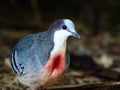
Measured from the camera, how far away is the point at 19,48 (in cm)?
418

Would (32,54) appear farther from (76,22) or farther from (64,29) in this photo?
(76,22)

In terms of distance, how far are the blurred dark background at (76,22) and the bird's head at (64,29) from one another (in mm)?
2197

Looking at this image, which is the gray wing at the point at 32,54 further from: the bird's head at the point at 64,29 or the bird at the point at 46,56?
the bird's head at the point at 64,29

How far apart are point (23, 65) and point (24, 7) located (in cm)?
395

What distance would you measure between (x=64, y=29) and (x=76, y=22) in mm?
3964

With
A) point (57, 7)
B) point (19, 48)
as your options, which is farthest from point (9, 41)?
point (19, 48)

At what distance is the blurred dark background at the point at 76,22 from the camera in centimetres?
659

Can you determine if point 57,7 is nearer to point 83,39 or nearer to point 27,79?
point 83,39

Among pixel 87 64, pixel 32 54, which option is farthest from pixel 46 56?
pixel 87 64

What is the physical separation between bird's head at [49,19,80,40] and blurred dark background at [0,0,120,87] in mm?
2197

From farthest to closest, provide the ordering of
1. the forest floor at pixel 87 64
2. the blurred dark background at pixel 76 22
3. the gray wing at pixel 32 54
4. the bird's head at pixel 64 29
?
the blurred dark background at pixel 76 22 → the forest floor at pixel 87 64 → the gray wing at pixel 32 54 → the bird's head at pixel 64 29

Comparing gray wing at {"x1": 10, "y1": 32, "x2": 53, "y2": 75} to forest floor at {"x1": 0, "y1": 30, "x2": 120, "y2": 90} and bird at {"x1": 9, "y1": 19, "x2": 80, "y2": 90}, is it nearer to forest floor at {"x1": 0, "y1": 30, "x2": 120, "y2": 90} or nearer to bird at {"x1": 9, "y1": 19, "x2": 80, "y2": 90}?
bird at {"x1": 9, "y1": 19, "x2": 80, "y2": 90}

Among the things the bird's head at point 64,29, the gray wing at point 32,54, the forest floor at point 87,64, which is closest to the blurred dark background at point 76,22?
the forest floor at point 87,64

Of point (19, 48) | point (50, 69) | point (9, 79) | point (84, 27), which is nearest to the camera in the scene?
point (50, 69)
